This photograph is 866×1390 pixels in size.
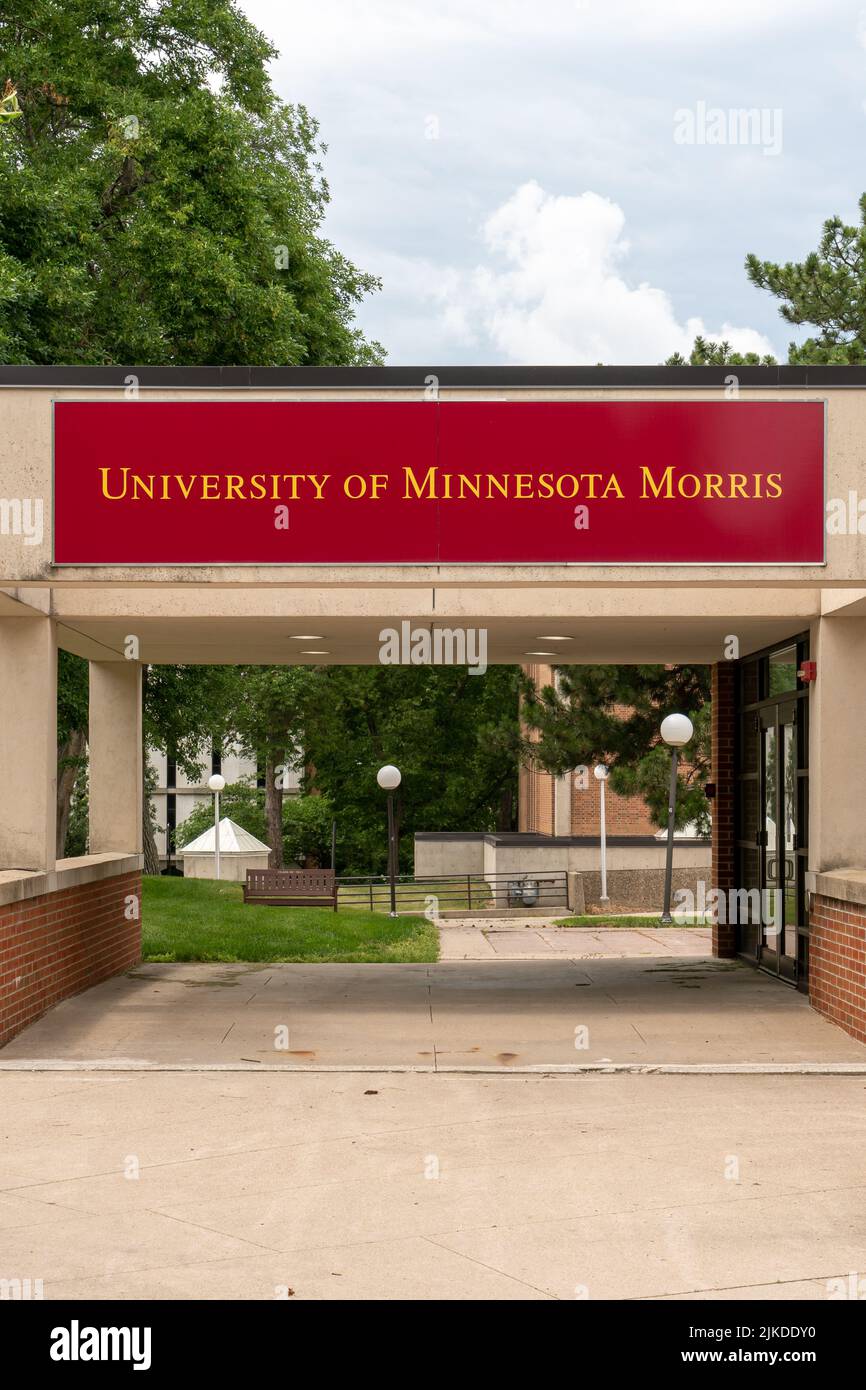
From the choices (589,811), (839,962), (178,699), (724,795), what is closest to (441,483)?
(839,962)

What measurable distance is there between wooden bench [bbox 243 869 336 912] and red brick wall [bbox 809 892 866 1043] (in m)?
12.7

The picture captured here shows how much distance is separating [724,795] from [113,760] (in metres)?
6.45

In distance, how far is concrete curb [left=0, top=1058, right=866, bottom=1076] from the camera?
9.47 meters

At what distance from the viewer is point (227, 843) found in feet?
151

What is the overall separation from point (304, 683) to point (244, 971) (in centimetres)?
2367

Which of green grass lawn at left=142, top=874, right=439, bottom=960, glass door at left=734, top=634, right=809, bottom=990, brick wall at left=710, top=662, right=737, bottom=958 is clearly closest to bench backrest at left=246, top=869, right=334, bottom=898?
green grass lawn at left=142, top=874, right=439, bottom=960

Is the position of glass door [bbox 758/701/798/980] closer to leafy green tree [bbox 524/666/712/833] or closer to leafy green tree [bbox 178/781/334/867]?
leafy green tree [bbox 524/666/712/833]

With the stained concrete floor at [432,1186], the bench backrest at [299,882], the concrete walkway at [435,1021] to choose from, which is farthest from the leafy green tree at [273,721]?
the stained concrete floor at [432,1186]

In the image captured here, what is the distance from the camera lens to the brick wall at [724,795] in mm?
15703

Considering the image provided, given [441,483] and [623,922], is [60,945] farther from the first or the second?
[623,922]

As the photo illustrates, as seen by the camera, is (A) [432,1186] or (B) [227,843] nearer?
(A) [432,1186]

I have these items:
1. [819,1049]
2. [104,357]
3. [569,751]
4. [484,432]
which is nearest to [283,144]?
[104,357]

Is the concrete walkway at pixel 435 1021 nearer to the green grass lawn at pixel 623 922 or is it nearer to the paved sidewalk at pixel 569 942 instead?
the paved sidewalk at pixel 569 942

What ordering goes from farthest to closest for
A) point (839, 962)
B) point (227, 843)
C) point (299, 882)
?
point (227, 843)
point (299, 882)
point (839, 962)
